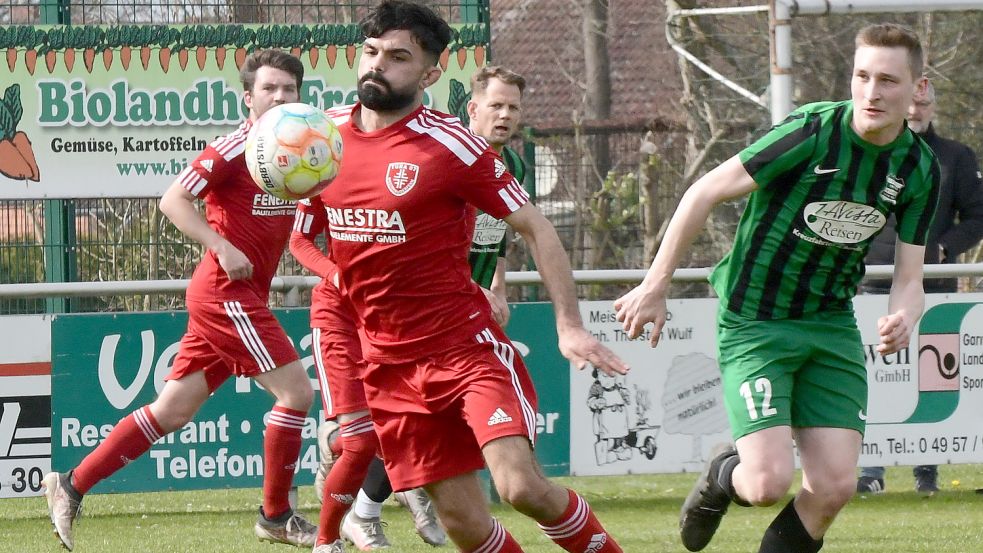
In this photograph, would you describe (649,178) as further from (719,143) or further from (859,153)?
(859,153)

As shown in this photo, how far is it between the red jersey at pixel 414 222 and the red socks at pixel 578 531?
0.63 meters

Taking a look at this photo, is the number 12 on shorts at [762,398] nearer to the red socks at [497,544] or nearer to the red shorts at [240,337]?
the red socks at [497,544]

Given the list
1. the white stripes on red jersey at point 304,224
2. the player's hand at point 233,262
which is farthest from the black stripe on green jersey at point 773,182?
the player's hand at point 233,262

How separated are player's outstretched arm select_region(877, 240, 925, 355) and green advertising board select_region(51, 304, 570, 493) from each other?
3.28m

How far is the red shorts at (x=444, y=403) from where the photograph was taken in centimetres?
454

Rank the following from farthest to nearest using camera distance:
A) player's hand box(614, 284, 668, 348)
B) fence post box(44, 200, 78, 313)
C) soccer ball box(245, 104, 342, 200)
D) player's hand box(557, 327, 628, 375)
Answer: fence post box(44, 200, 78, 313) < soccer ball box(245, 104, 342, 200) < player's hand box(614, 284, 668, 348) < player's hand box(557, 327, 628, 375)

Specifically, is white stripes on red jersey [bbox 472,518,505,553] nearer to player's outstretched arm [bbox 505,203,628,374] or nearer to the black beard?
player's outstretched arm [bbox 505,203,628,374]

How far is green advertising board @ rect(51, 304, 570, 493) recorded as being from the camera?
763 cm

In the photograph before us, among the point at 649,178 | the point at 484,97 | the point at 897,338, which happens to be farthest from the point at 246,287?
the point at 649,178

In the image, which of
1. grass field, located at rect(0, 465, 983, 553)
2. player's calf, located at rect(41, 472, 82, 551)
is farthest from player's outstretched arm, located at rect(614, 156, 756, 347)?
player's calf, located at rect(41, 472, 82, 551)

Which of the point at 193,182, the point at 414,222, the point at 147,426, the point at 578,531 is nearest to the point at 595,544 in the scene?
the point at 578,531

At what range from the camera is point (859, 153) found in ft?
16.0

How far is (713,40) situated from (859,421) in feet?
23.3

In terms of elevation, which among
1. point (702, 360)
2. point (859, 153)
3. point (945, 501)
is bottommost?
point (945, 501)
